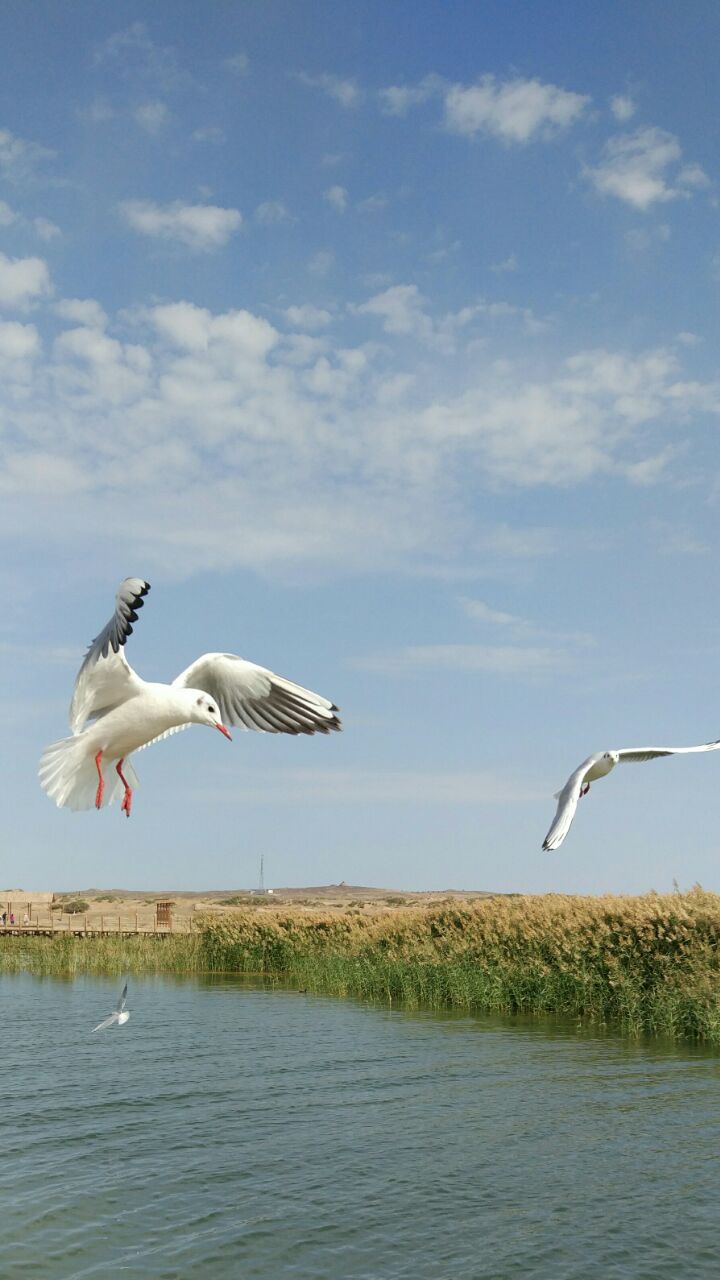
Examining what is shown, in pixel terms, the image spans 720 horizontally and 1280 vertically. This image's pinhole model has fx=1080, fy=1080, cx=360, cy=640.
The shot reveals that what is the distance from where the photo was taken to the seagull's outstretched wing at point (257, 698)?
8.83m

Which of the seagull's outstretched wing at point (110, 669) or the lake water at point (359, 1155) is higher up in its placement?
the seagull's outstretched wing at point (110, 669)

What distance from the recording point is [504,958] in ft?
81.6

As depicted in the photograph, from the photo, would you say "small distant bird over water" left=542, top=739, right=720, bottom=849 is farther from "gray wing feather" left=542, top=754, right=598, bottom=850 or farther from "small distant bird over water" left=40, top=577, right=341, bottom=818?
"small distant bird over water" left=40, top=577, right=341, bottom=818

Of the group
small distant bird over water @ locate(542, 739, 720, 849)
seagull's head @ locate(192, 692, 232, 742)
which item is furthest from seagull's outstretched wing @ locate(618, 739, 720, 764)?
seagull's head @ locate(192, 692, 232, 742)

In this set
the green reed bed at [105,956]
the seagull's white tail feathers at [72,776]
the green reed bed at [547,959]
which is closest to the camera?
the seagull's white tail feathers at [72,776]

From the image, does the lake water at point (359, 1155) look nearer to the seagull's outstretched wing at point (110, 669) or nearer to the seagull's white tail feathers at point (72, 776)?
the seagull's white tail feathers at point (72, 776)

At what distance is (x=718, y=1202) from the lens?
10.9 meters

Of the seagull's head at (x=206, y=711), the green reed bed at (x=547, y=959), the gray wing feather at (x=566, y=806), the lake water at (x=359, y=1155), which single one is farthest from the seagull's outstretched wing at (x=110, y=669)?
the green reed bed at (x=547, y=959)

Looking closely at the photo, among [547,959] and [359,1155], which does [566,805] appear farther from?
[547,959]

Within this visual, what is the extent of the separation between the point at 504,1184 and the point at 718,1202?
2198mm

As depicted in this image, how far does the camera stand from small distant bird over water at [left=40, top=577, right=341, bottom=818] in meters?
7.65

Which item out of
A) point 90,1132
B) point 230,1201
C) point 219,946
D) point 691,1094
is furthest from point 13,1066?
point 219,946

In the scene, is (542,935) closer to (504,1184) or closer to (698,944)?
(698,944)

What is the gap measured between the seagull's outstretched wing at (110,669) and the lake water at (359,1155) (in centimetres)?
491
